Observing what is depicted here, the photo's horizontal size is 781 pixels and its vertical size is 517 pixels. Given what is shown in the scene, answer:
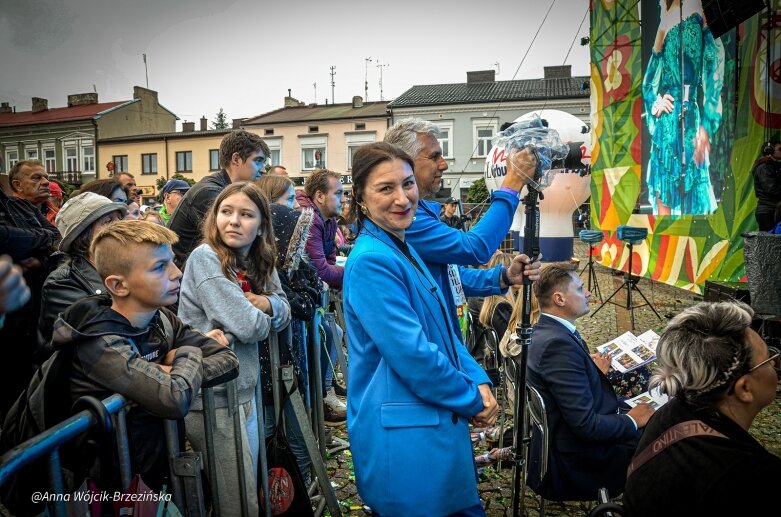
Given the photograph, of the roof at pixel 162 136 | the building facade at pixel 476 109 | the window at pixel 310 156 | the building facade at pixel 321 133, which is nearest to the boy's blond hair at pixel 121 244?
the building facade at pixel 476 109

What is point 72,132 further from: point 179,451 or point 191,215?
point 179,451

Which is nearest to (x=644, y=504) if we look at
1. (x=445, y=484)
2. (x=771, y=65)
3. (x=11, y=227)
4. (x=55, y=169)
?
(x=445, y=484)

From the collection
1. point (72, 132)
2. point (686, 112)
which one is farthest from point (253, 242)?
point (72, 132)

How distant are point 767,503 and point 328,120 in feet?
131

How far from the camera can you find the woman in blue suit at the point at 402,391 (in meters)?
1.73

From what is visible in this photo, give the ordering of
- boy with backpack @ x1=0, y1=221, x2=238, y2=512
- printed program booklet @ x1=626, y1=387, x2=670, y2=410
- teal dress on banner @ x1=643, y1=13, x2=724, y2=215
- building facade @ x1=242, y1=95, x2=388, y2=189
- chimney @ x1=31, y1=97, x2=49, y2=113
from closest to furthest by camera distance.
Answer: boy with backpack @ x1=0, y1=221, x2=238, y2=512 → printed program booklet @ x1=626, y1=387, x2=670, y2=410 → teal dress on banner @ x1=643, y1=13, x2=724, y2=215 → building facade @ x1=242, y1=95, x2=388, y2=189 → chimney @ x1=31, y1=97, x2=49, y2=113

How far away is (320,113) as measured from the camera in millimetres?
41438

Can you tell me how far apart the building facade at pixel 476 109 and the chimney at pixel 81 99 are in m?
27.5

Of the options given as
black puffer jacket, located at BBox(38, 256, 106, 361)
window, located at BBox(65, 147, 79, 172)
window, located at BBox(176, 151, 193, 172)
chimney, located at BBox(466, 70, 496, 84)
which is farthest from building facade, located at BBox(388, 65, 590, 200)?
black puffer jacket, located at BBox(38, 256, 106, 361)

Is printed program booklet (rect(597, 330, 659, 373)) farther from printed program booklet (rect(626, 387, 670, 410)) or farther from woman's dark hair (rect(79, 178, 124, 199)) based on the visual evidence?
woman's dark hair (rect(79, 178, 124, 199))

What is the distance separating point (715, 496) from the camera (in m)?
1.49

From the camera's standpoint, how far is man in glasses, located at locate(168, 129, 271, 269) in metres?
3.38

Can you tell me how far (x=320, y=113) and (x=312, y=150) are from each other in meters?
3.55

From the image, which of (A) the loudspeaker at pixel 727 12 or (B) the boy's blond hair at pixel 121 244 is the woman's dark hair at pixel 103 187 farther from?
(A) the loudspeaker at pixel 727 12
